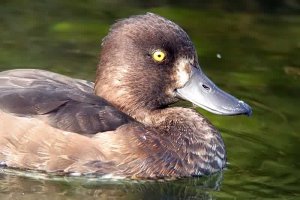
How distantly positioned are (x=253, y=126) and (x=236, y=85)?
1.00m

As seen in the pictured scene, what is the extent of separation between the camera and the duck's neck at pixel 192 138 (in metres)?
7.16

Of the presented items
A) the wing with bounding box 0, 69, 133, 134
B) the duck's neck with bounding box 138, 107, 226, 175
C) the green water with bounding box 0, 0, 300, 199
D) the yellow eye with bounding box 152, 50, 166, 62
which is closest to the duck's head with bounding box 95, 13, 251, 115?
the yellow eye with bounding box 152, 50, 166, 62

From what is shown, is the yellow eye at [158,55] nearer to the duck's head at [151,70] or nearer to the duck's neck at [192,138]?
the duck's head at [151,70]

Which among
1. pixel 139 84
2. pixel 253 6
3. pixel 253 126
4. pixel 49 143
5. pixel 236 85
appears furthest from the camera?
pixel 253 6

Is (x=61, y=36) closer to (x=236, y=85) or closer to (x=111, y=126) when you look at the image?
(x=236, y=85)

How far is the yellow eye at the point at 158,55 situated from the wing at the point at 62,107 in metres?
0.47

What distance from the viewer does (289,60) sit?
9.88 meters

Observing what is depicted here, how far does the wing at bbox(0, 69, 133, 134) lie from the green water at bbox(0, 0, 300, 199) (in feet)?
1.22

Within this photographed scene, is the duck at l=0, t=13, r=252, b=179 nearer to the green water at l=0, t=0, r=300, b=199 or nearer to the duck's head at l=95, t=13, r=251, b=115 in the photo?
the duck's head at l=95, t=13, r=251, b=115

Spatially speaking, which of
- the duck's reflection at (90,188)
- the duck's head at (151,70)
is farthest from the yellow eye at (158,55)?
the duck's reflection at (90,188)

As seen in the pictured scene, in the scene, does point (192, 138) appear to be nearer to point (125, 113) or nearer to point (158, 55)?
point (125, 113)

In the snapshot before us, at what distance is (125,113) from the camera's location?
23.4ft

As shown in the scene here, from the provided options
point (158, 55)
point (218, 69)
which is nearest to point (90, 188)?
point (158, 55)

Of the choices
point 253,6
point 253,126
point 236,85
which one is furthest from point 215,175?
point 253,6
